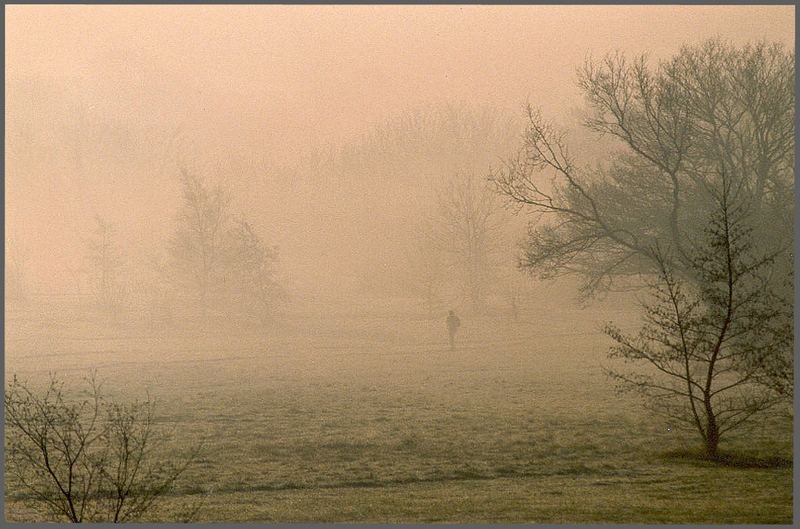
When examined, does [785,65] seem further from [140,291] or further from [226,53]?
[140,291]

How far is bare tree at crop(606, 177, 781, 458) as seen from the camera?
11.1m

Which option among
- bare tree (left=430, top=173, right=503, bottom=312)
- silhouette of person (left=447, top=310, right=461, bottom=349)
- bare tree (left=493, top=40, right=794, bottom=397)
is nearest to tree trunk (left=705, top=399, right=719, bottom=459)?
bare tree (left=493, top=40, right=794, bottom=397)

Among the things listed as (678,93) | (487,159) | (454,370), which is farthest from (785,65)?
(454,370)

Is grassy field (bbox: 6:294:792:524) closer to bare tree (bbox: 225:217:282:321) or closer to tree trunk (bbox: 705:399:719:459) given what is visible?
tree trunk (bbox: 705:399:719:459)

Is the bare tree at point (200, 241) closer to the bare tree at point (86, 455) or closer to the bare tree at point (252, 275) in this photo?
the bare tree at point (252, 275)

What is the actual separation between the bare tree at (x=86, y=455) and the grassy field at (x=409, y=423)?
235 millimetres

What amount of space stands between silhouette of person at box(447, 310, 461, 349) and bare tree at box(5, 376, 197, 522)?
11.7 ft

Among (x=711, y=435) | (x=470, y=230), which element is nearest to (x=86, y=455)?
(x=470, y=230)

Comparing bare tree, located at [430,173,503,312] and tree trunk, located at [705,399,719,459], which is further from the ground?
bare tree, located at [430,173,503,312]

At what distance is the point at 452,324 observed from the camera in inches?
479

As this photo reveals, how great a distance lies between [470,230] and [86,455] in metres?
5.59

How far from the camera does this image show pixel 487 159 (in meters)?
12.2

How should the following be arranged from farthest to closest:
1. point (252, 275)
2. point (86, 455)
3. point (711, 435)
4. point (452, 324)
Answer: point (252, 275) < point (452, 324) < point (86, 455) < point (711, 435)

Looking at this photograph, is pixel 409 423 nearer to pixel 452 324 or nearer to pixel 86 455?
pixel 452 324
